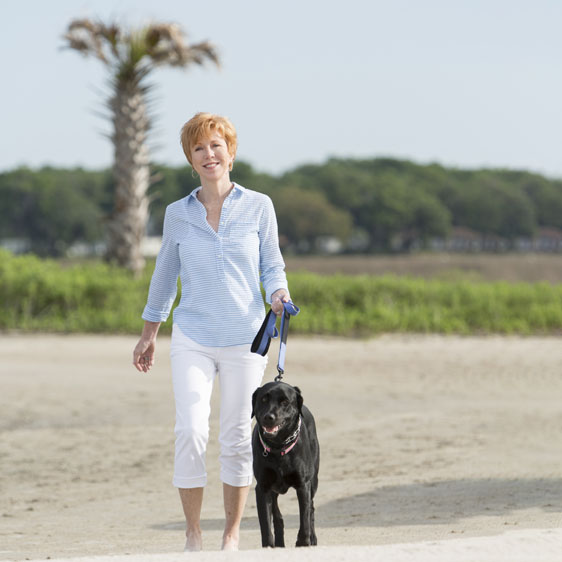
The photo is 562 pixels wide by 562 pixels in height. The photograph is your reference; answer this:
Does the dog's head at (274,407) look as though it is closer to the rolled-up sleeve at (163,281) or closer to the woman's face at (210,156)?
the rolled-up sleeve at (163,281)

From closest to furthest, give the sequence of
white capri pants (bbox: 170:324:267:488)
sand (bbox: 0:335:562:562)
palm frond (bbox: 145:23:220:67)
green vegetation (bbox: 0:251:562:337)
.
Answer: white capri pants (bbox: 170:324:267:488) → sand (bbox: 0:335:562:562) → green vegetation (bbox: 0:251:562:337) → palm frond (bbox: 145:23:220:67)

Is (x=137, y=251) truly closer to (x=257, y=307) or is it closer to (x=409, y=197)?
(x=257, y=307)

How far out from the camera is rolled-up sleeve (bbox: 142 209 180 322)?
4.61 meters

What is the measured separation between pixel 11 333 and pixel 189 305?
47.6 ft

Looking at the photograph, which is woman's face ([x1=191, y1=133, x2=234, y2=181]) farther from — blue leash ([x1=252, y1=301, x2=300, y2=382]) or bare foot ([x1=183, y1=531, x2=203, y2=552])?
bare foot ([x1=183, y1=531, x2=203, y2=552])

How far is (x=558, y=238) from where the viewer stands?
249 feet

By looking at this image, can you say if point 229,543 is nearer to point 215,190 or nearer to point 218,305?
point 218,305

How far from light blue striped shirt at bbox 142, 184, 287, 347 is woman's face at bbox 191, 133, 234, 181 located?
131mm

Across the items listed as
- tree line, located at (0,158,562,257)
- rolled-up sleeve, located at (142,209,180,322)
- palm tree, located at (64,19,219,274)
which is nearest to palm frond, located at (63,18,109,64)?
palm tree, located at (64,19,219,274)

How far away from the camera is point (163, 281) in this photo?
15.4ft

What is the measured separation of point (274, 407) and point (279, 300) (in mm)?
539

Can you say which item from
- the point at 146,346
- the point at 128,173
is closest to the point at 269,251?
the point at 146,346

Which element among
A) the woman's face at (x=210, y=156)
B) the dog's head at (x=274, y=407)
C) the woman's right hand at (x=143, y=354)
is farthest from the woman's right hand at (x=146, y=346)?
the woman's face at (x=210, y=156)

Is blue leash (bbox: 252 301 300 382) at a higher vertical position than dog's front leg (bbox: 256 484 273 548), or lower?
higher
